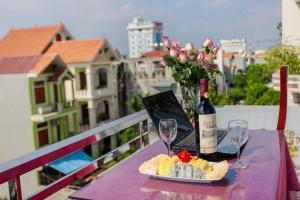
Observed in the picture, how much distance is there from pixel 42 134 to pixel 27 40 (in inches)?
179

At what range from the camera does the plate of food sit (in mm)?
1121

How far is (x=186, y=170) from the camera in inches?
44.9

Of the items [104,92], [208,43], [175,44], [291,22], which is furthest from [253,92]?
[175,44]

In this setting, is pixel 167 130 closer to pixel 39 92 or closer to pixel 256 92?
pixel 256 92

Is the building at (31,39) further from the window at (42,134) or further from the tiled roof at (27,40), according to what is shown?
the window at (42,134)

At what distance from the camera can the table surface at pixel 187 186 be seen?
3.42 ft

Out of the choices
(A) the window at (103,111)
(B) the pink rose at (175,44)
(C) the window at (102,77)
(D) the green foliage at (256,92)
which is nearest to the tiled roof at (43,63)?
(C) the window at (102,77)

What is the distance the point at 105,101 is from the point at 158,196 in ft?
43.7

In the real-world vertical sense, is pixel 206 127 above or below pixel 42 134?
above

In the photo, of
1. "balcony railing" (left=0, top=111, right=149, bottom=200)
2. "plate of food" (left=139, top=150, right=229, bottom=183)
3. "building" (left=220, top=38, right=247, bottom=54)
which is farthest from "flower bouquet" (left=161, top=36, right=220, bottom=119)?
"building" (left=220, top=38, right=247, bottom=54)

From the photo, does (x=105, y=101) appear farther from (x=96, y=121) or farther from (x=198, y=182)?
(x=198, y=182)

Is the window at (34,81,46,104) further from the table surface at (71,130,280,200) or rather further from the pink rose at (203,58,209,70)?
the table surface at (71,130,280,200)

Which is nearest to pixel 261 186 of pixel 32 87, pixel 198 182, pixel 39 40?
pixel 198 182

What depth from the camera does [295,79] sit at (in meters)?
4.15
